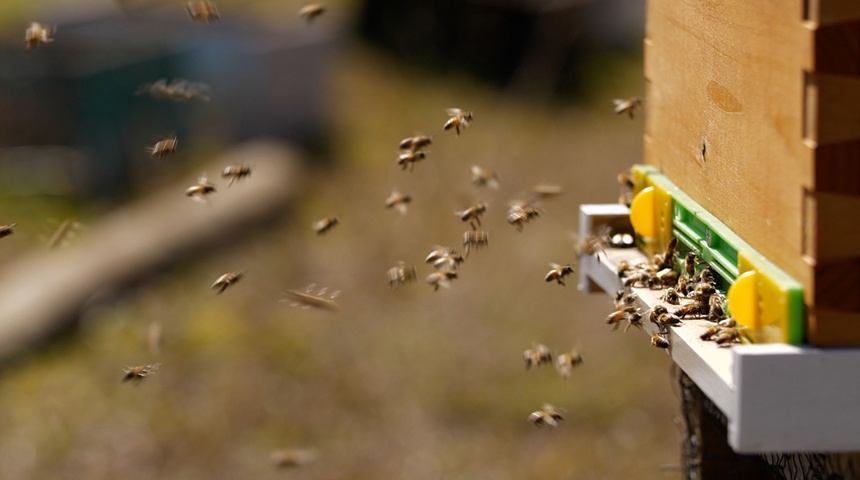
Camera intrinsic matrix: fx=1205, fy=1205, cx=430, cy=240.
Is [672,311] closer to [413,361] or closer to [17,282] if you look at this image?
[413,361]

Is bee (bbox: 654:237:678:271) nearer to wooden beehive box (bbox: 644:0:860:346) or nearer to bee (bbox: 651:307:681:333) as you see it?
wooden beehive box (bbox: 644:0:860:346)

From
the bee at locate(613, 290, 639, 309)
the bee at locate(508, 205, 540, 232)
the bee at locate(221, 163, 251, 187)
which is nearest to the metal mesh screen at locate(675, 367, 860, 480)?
the bee at locate(613, 290, 639, 309)

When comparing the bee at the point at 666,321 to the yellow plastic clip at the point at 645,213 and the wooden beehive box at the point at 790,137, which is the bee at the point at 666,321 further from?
the yellow plastic clip at the point at 645,213

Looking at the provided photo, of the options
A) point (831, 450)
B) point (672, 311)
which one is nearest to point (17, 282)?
point (672, 311)

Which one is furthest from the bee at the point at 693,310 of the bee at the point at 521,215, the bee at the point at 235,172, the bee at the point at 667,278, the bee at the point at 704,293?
the bee at the point at 235,172

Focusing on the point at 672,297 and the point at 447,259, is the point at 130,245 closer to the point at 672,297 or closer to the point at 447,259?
the point at 447,259

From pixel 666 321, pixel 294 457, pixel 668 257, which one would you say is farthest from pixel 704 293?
pixel 294 457
